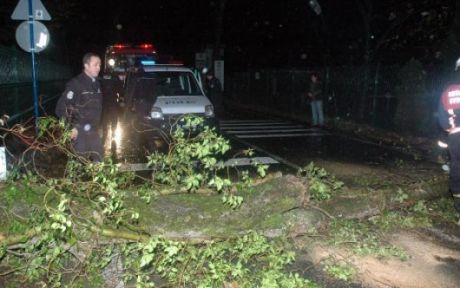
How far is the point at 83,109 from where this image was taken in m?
6.18

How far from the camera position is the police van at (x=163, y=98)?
33.8ft

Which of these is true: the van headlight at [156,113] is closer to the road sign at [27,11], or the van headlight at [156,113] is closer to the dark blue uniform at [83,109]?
the road sign at [27,11]

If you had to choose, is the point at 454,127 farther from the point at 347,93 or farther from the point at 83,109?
the point at 347,93

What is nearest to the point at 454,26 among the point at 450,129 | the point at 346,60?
the point at 450,129

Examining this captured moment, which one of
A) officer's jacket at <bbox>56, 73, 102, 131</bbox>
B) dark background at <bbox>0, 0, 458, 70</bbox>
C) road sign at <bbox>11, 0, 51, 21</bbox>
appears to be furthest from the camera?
dark background at <bbox>0, 0, 458, 70</bbox>

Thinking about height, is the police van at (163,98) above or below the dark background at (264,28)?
below

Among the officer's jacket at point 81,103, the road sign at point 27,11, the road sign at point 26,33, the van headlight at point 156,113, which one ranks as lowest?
the van headlight at point 156,113

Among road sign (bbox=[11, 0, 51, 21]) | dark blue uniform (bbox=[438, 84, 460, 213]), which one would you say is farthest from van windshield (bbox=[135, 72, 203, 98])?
dark blue uniform (bbox=[438, 84, 460, 213])

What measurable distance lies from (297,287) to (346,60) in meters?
24.5

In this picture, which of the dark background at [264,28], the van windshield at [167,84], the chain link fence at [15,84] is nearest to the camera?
the chain link fence at [15,84]

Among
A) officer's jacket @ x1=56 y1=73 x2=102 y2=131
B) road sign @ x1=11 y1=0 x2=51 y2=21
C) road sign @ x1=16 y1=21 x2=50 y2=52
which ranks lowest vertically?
officer's jacket @ x1=56 y1=73 x2=102 y2=131

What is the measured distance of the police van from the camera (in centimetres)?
1030

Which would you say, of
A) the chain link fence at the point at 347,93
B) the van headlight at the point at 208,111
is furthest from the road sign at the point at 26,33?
the chain link fence at the point at 347,93

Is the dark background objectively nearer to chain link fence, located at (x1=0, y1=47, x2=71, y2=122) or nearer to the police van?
chain link fence, located at (x1=0, y1=47, x2=71, y2=122)
